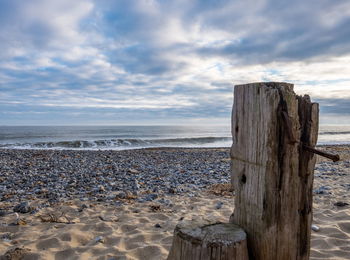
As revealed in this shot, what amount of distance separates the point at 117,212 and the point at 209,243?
415 centimetres

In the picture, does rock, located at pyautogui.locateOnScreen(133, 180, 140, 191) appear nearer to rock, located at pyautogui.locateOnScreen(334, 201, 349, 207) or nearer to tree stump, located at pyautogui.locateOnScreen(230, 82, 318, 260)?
rock, located at pyautogui.locateOnScreen(334, 201, 349, 207)

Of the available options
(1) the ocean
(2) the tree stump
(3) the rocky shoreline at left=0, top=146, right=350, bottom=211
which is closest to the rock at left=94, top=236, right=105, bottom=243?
(3) the rocky shoreline at left=0, top=146, right=350, bottom=211

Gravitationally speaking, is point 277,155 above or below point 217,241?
above

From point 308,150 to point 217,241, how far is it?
97 cm

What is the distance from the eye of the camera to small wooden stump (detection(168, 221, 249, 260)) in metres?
1.99

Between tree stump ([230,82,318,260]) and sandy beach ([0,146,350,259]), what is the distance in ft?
6.67

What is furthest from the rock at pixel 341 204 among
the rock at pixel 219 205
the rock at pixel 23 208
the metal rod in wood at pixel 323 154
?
the rock at pixel 23 208

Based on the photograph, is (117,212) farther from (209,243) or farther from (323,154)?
(323,154)

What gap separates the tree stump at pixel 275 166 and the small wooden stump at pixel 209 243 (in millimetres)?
155

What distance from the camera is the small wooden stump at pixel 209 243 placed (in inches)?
78.3

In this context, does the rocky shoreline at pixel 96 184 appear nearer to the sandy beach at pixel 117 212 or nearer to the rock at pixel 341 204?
the sandy beach at pixel 117 212

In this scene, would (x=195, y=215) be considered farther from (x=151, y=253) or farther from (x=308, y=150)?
(x=308, y=150)

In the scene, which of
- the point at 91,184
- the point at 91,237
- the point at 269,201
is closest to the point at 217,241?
the point at 269,201

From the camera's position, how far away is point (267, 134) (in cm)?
201
